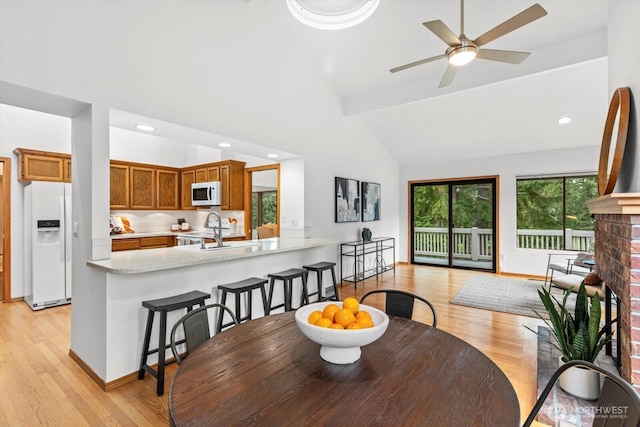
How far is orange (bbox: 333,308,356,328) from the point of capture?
4.03ft

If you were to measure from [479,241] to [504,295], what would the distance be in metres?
2.03

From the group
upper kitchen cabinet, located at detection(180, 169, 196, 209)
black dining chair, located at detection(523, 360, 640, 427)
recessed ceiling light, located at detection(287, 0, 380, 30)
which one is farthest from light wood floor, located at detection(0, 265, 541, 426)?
recessed ceiling light, located at detection(287, 0, 380, 30)

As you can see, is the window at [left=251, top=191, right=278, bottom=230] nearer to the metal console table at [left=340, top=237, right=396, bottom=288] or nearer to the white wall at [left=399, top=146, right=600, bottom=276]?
the metal console table at [left=340, top=237, right=396, bottom=288]

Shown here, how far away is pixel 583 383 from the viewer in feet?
6.47

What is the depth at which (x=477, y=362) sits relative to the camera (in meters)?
1.27

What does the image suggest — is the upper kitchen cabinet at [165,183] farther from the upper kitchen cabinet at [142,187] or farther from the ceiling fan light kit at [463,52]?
the ceiling fan light kit at [463,52]

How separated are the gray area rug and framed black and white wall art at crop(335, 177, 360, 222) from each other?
2.09m

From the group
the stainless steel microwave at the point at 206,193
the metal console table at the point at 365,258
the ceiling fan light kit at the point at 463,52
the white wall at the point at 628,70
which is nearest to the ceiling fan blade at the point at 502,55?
the ceiling fan light kit at the point at 463,52

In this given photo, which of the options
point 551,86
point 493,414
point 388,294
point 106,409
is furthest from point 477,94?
point 106,409

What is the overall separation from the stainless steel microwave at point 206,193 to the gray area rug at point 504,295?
426cm

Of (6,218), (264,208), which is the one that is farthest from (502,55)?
(6,218)

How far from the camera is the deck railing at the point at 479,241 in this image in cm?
551

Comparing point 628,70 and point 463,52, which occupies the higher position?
point 463,52

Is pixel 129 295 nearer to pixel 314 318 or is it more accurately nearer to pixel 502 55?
pixel 314 318
